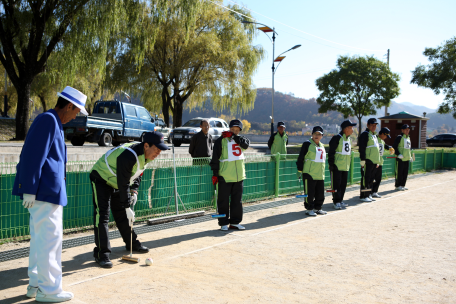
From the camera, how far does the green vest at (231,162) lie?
6.88m

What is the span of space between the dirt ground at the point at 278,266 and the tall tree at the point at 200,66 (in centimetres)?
2141

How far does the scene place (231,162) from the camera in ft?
22.7

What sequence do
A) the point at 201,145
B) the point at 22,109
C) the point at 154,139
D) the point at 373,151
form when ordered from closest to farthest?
the point at 154,139 → the point at 201,145 → the point at 373,151 → the point at 22,109

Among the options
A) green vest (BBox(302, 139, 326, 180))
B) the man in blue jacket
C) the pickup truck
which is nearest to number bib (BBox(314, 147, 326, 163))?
green vest (BBox(302, 139, 326, 180))

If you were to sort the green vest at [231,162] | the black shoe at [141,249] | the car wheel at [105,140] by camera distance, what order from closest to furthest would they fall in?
1. the black shoe at [141,249]
2. the green vest at [231,162]
3. the car wheel at [105,140]

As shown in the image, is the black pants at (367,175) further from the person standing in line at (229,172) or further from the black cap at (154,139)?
the black cap at (154,139)

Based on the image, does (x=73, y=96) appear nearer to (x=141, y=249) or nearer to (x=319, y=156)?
(x=141, y=249)

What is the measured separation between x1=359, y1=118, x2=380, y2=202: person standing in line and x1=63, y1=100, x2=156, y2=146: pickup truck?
33.6 ft

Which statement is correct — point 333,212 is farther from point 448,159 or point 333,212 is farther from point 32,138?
point 448,159

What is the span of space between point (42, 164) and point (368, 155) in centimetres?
867

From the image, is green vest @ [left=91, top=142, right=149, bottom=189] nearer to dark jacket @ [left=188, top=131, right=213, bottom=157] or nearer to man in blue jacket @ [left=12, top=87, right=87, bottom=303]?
→ man in blue jacket @ [left=12, top=87, right=87, bottom=303]

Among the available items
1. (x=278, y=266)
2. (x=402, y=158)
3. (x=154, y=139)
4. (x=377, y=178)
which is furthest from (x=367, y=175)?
(x=154, y=139)

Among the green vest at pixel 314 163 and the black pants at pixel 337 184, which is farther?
the black pants at pixel 337 184

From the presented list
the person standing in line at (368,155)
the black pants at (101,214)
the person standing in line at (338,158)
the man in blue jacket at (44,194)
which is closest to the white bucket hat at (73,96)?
the man in blue jacket at (44,194)
